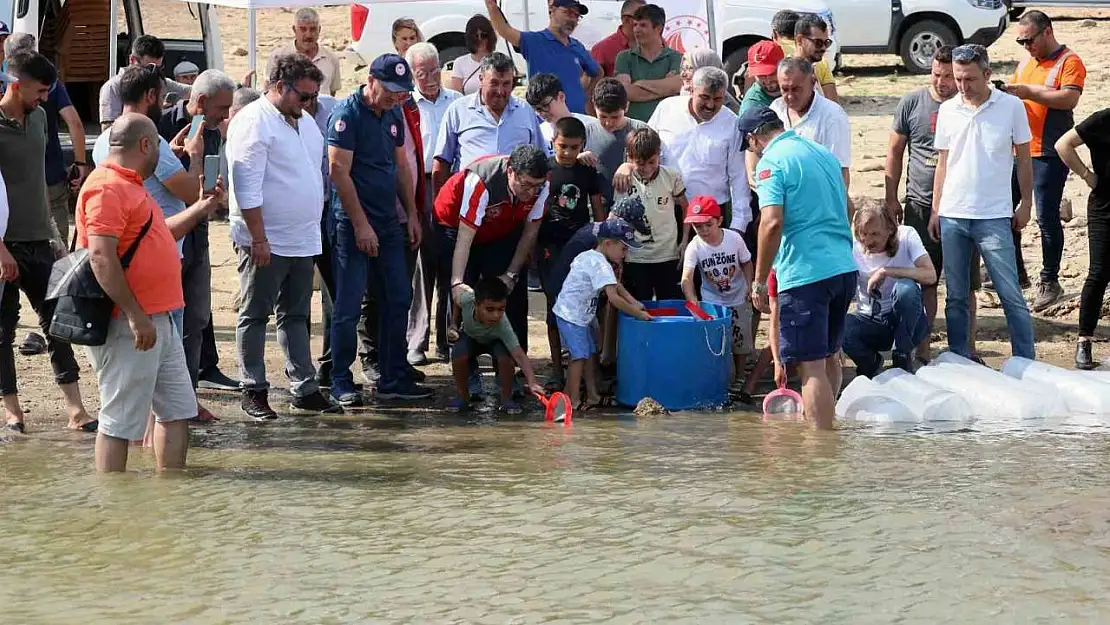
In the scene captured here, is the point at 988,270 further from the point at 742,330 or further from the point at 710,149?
the point at 710,149

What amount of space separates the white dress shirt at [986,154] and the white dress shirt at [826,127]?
682 millimetres

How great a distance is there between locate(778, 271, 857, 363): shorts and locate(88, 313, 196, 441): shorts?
9.97 ft

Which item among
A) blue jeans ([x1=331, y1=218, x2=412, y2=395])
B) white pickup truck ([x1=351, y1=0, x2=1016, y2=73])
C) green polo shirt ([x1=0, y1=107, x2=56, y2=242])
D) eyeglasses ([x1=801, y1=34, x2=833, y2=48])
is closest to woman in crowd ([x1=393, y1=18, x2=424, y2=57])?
white pickup truck ([x1=351, y1=0, x2=1016, y2=73])

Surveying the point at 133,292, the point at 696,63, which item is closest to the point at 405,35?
the point at 696,63

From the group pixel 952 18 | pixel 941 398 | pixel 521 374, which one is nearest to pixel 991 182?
pixel 941 398

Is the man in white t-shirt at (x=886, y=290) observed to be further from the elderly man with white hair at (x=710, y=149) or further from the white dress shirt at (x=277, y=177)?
the white dress shirt at (x=277, y=177)

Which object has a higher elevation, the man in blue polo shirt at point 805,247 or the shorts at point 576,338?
the man in blue polo shirt at point 805,247

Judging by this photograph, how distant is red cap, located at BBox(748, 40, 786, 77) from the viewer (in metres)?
9.66

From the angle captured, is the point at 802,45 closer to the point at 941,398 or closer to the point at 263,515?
the point at 941,398

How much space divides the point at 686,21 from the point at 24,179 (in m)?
6.45

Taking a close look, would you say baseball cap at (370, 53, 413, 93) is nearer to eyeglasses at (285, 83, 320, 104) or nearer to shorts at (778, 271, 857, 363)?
eyeglasses at (285, 83, 320, 104)

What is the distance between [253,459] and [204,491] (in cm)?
74

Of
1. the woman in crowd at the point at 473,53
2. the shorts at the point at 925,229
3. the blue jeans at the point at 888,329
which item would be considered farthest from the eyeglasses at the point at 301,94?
the shorts at the point at 925,229

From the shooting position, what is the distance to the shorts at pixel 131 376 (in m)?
6.67
